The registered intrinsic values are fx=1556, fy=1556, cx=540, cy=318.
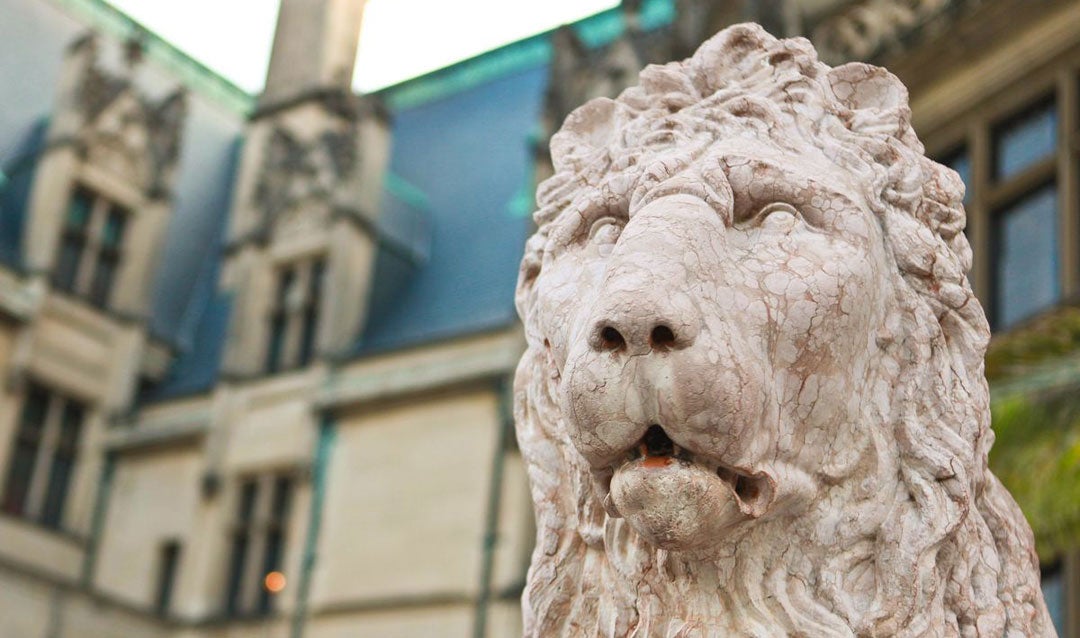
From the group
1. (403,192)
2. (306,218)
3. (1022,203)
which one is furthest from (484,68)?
(1022,203)

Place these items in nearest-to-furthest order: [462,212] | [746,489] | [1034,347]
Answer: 1. [746,489]
2. [1034,347]
3. [462,212]

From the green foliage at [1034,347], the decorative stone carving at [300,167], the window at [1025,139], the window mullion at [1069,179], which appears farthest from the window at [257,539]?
the green foliage at [1034,347]

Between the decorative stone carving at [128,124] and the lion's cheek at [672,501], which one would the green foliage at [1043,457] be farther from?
the decorative stone carving at [128,124]

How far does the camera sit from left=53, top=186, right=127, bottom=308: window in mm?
18391

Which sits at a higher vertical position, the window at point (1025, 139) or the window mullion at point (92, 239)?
the window mullion at point (92, 239)

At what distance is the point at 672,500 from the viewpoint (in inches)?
61.3

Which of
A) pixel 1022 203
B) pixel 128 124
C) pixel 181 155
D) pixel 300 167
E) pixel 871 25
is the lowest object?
pixel 1022 203

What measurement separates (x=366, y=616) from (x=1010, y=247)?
8.40 m

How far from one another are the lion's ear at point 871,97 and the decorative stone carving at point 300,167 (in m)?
15.7

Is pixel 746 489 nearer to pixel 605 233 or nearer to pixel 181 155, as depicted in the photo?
pixel 605 233

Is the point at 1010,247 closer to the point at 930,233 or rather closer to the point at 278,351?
the point at 930,233

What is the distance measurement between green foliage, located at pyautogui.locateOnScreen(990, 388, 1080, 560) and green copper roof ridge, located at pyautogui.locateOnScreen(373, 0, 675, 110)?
1305 centimetres

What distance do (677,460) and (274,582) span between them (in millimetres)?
15219

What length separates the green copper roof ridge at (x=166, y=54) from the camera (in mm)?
21062
